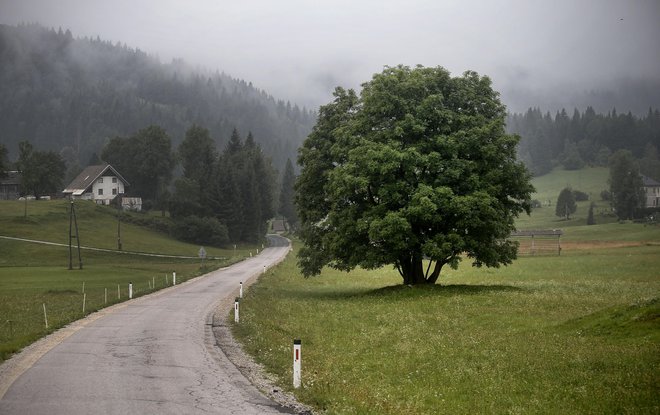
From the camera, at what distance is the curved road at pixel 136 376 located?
45.5 ft

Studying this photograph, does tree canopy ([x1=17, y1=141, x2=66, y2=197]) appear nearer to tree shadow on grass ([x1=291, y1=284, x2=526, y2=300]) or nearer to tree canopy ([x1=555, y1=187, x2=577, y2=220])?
tree shadow on grass ([x1=291, y1=284, x2=526, y2=300])

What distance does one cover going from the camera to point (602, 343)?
19.4 metres

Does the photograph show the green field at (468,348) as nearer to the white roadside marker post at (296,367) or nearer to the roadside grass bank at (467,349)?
the roadside grass bank at (467,349)

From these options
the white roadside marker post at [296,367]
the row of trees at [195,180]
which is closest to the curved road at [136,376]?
the white roadside marker post at [296,367]

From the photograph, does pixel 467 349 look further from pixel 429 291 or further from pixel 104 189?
pixel 104 189

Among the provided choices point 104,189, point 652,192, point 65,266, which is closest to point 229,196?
point 104,189

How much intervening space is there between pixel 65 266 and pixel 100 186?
8084cm

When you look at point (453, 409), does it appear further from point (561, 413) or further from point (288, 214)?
point (288, 214)

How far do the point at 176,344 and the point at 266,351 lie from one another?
364 cm

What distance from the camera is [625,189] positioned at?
152875 millimetres

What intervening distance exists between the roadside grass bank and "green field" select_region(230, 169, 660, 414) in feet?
0.15

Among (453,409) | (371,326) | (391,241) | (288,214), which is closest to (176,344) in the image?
(371,326)

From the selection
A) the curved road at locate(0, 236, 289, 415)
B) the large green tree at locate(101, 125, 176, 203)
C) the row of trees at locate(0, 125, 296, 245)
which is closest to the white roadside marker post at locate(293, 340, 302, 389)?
the curved road at locate(0, 236, 289, 415)

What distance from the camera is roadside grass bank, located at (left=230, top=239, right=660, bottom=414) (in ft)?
47.3
